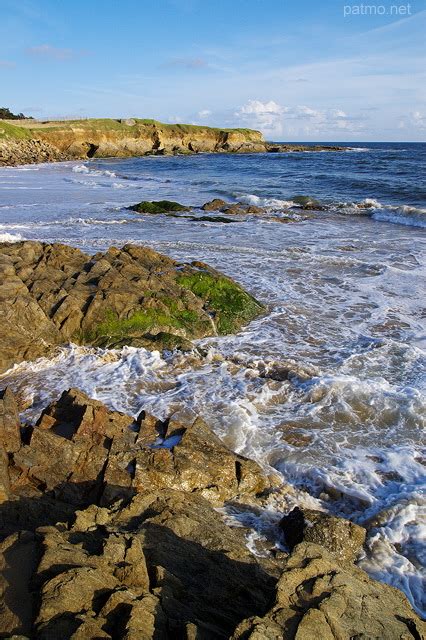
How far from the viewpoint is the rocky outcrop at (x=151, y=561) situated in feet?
9.14

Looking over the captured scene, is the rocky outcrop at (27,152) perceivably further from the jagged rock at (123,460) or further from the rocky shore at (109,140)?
the jagged rock at (123,460)

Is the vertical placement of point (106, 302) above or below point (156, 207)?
below

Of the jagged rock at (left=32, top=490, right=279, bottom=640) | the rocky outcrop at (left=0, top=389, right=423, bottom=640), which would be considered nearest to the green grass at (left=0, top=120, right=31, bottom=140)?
the rocky outcrop at (left=0, top=389, right=423, bottom=640)

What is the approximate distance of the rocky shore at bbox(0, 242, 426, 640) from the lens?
→ 281 centimetres

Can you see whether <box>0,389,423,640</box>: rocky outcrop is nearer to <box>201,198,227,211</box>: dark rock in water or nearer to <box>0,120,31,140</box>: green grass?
<box>201,198,227,211</box>: dark rock in water

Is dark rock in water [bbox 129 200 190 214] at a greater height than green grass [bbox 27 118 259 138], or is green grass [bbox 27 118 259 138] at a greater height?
green grass [bbox 27 118 259 138]

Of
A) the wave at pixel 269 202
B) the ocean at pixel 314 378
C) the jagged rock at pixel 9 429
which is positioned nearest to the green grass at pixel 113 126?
the wave at pixel 269 202

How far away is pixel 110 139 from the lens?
84500 millimetres

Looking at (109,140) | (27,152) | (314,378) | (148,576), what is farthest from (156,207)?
(109,140)

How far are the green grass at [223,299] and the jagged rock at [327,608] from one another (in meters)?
6.78

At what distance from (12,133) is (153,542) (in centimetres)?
7447

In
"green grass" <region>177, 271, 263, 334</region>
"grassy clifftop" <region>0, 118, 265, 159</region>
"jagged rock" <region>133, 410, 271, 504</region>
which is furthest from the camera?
"grassy clifftop" <region>0, 118, 265, 159</region>

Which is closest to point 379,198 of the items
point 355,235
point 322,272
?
point 355,235

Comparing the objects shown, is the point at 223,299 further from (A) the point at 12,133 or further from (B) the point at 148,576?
(A) the point at 12,133
